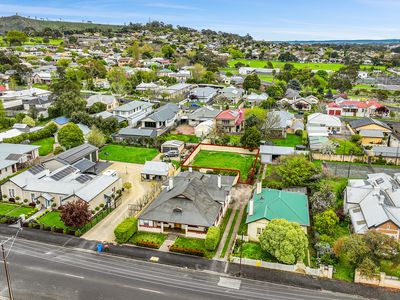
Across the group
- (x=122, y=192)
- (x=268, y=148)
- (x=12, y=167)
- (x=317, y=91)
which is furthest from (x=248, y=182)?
(x=317, y=91)

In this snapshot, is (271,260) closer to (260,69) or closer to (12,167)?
(12,167)

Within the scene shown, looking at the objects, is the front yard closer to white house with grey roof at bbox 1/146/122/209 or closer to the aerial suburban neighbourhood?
the aerial suburban neighbourhood

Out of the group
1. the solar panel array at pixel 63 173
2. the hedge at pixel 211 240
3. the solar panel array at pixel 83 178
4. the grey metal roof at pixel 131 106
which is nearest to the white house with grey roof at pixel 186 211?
the hedge at pixel 211 240

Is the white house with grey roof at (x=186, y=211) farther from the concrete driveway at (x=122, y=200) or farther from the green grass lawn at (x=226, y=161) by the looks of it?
the green grass lawn at (x=226, y=161)

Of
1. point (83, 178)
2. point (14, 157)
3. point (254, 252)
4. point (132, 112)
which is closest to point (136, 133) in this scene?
point (132, 112)

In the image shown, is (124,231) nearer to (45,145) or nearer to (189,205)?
(189,205)

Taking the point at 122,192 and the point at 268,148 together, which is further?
the point at 268,148

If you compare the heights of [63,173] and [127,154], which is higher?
[63,173]
